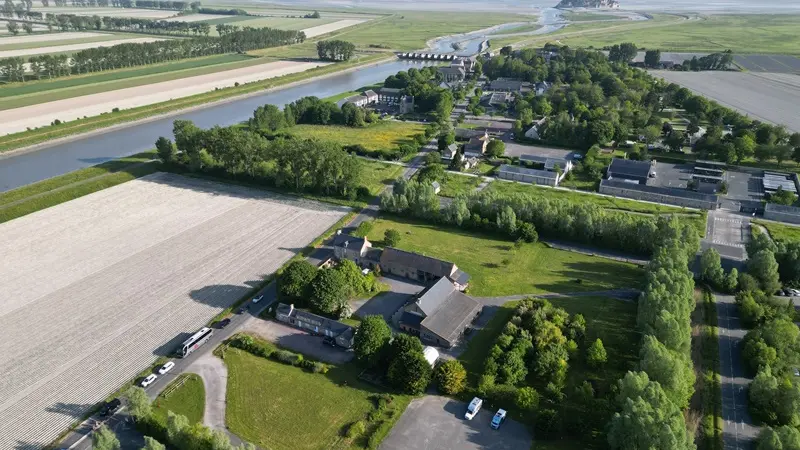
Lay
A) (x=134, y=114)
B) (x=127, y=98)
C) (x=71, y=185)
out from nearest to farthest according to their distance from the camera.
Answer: (x=71, y=185) → (x=134, y=114) → (x=127, y=98)

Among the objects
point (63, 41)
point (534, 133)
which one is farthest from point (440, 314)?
point (63, 41)

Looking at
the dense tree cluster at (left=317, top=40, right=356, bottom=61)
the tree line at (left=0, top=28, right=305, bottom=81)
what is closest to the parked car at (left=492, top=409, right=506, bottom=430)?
the tree line at (left=0, top=28, right=305, bottom=81)

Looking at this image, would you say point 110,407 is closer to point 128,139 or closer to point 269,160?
point 269,160

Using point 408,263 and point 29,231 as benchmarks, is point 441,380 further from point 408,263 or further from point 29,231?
point 29,231

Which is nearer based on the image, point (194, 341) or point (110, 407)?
point (110, 407)

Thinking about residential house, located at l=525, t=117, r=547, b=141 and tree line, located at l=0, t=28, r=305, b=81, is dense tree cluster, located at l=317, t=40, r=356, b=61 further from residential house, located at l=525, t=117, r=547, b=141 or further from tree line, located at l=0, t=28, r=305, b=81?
residential house, located at l=525, t=117, r=547, b=141

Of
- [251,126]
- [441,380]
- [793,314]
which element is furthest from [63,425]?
[251,126]
